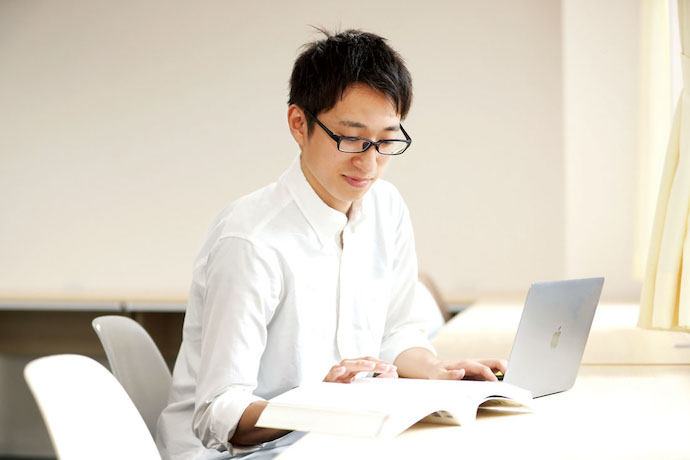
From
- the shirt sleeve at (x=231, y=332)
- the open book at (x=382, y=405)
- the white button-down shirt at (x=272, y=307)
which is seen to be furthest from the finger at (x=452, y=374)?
the shirt sleeve at (x=231, y=332)

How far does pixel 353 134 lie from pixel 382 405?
572 millimetres

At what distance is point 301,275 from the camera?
1436mm

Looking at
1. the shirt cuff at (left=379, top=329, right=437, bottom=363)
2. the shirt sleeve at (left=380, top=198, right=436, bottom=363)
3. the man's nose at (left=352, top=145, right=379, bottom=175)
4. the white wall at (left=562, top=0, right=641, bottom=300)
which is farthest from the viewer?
the white wall at (left=562, top=0, right=641, bottom=300)

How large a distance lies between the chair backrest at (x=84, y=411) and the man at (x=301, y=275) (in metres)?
0.21

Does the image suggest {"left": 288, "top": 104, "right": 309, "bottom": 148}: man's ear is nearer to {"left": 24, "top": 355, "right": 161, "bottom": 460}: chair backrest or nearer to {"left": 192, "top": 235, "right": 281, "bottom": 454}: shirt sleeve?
{"left": 192, "top": 235, "right": 281, "bottom": 454}: shirt sleeve

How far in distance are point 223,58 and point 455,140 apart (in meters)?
1.39

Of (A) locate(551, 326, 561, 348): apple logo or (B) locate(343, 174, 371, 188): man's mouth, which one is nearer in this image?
(A) locate(551, 326, 561, 348): apple logo

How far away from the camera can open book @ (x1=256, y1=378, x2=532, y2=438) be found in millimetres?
899

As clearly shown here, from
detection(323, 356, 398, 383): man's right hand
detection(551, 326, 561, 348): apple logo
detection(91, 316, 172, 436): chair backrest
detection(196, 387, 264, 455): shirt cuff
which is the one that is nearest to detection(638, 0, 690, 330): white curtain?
detection(551, 326, 561, 348): apple logo

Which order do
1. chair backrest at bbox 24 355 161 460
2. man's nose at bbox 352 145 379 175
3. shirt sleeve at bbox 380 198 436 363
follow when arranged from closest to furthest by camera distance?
chair backrest at bbox 24 355 161 460, man's nose at bbox 352 145 379 175, shirt sleeve at bbox 380 198 436 363

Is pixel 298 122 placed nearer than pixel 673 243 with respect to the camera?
Yes

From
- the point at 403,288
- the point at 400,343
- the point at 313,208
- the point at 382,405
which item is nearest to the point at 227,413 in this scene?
the point at 382,405

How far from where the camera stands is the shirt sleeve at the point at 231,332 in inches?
48.6

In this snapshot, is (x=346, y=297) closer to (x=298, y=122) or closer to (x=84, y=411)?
(x=298, y=122)
